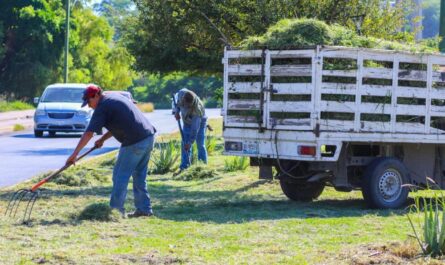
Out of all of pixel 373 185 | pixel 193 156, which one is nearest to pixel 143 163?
pixel 373 185

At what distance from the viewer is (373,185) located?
12391mm

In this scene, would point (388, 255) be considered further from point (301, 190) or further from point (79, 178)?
point (79, 178)

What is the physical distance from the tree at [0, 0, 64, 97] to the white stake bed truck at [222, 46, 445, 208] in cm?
4225

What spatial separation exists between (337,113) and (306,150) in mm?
651

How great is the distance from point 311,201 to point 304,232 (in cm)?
353

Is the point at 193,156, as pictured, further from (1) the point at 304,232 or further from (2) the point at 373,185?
(1) the point at 304,232

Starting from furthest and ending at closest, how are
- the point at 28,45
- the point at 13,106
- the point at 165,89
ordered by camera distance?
the point at 165,89 → the point at 28,45 → the point at 13,106

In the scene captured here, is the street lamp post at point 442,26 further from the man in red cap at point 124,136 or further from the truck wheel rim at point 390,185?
the man in red cap at point 124,136

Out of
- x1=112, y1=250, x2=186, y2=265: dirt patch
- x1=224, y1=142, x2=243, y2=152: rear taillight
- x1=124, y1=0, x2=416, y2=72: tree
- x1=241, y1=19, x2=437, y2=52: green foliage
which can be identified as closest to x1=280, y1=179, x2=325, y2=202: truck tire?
x1=224, y1=142, x2=243, y2=152: rear taillight

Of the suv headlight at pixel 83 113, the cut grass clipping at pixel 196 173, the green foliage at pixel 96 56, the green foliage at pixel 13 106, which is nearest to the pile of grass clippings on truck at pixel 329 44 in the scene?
the cut grass clipping at pixel 196 173

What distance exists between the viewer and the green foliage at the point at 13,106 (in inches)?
1992

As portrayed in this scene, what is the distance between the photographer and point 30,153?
23016 millimetres

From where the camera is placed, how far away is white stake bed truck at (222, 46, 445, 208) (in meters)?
12.1

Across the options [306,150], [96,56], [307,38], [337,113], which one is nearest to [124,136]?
[306,150]
